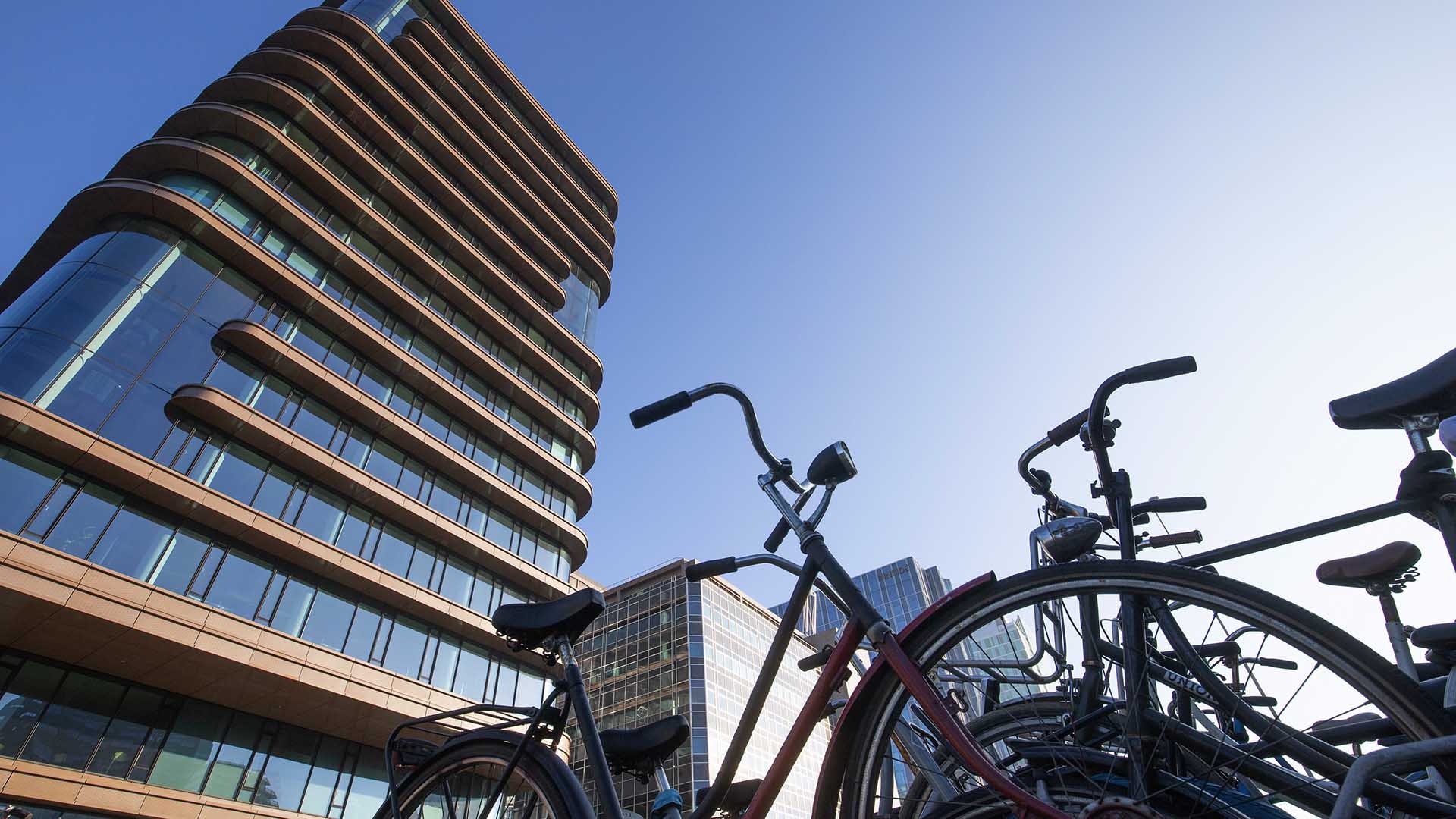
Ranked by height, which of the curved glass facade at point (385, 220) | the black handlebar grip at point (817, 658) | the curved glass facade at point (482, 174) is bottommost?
the black handlebar grip at point (817, 658)

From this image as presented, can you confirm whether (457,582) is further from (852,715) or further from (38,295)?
(852,715)

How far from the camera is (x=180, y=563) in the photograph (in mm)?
15328

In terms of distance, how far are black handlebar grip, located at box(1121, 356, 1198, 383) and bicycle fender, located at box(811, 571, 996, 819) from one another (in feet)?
3.77

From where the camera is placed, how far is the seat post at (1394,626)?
2004 millimetres

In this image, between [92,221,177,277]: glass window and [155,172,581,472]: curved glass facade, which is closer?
[92,221,177,277]: glass window

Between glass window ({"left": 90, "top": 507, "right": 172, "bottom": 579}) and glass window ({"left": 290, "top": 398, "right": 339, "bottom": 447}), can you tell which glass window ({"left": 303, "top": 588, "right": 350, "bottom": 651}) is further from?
glass window ({"left": 290, "top": 398, "right": 339, "bottom": 447})

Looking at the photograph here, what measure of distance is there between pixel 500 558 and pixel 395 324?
9.01 m

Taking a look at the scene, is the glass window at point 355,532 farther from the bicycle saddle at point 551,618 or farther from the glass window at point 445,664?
the bicycle saddle at point 551,618

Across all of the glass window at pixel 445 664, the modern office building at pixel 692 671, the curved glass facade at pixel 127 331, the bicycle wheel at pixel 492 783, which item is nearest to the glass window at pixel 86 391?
the curved glass facade at pixel 127 331

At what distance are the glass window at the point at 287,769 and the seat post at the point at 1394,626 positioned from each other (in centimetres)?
1961

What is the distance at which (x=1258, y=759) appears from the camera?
1.61m

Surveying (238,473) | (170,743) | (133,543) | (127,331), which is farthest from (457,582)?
(127,331)

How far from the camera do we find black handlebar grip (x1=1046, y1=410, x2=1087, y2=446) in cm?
292

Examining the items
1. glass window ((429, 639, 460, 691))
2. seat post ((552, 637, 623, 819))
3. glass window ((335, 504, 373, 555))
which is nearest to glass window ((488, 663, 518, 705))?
glass window ((429, 639, 460, 691))
